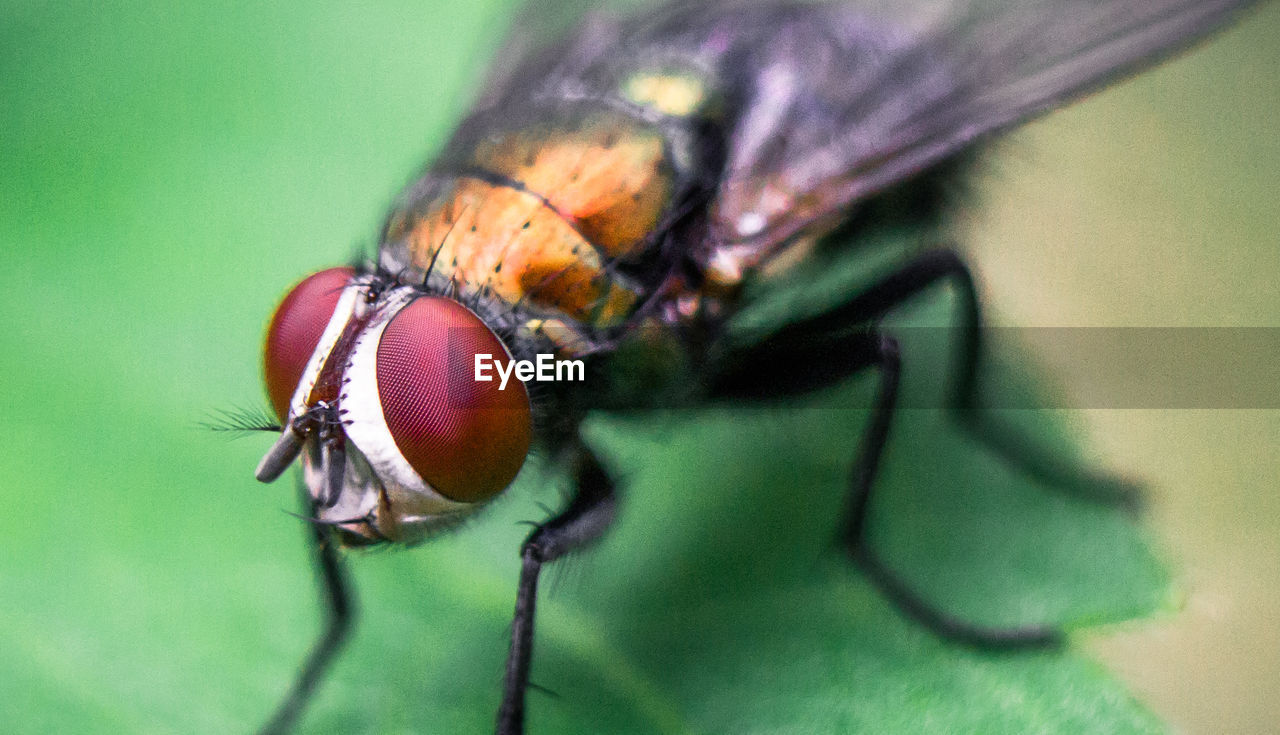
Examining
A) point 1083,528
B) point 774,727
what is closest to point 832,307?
point 1083,528

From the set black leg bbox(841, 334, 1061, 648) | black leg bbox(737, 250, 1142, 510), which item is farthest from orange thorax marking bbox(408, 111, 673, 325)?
black leg bbox(841, 334, 1061, 648)

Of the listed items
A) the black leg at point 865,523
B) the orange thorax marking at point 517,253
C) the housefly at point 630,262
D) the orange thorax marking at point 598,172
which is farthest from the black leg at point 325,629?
the black leg at point 865,523

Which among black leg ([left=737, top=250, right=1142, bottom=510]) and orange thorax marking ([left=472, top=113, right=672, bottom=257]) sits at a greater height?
orange thorax marking ([left=472, top=113, right=672, bottom=257])

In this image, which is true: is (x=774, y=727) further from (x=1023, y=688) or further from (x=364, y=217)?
(x=364, y=217)

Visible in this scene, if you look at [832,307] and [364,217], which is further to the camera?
[364,217]

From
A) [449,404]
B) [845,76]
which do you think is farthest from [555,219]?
[845,76]

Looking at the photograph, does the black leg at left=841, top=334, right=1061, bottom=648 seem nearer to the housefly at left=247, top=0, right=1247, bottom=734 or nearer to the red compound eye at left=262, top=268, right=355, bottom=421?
the housefly at left=247, top=0, right=1247, bottom=734

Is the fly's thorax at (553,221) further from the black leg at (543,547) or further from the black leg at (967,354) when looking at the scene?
the black leg at (967,354)
